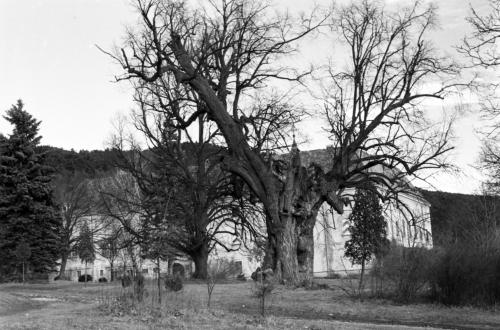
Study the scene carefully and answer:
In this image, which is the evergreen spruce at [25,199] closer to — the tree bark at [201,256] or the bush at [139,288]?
the tree bark at [201,256]

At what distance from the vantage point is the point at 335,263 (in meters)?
63.1

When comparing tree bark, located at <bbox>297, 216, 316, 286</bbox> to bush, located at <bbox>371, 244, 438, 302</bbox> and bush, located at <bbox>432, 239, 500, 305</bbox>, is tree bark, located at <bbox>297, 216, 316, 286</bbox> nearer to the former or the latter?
bush, located at <bbox>371, 244, 438, 302</bbox>

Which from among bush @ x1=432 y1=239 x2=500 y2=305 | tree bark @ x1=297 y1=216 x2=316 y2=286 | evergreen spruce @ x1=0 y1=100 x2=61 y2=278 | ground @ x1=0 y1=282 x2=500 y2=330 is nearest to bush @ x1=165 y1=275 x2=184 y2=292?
ground @ x1=0 y1=282 x2=500 y2=330

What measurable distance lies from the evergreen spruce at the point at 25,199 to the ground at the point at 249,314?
872 inches

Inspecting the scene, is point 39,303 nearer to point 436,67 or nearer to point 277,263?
point 277,263

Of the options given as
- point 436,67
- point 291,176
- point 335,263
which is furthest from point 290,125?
point 335,263

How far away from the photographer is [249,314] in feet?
48.5

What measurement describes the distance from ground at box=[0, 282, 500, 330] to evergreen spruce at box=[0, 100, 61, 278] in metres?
22.2

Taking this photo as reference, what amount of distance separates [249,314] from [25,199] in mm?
29883

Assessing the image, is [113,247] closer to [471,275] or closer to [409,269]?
[409,269]

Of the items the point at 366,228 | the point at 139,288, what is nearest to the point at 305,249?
the point at 366,228

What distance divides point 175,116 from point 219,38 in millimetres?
3860

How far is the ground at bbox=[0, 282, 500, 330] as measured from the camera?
1118 centimetres

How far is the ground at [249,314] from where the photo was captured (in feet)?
36.7
